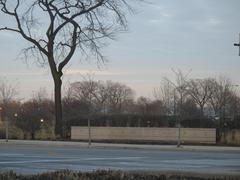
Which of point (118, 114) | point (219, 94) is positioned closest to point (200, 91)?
point (219, 94)

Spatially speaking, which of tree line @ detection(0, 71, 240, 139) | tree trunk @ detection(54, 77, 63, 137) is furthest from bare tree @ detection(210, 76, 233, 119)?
tree trunk @ detection(54, 77, 63, 137)

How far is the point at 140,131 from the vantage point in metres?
37.1

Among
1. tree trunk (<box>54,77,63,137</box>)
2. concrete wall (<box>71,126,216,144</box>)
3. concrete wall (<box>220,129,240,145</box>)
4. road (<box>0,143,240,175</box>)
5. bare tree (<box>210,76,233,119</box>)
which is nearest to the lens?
road (<box>0,143,240,175</box>)

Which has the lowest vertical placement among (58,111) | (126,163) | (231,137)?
(126,163)

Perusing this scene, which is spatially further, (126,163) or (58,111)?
(58,111)

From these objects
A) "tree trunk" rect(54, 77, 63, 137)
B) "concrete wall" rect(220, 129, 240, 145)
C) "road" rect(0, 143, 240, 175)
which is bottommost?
"road" rect(0, 143, 240, 175)

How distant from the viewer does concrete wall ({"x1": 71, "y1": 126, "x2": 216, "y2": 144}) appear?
35.1 metres

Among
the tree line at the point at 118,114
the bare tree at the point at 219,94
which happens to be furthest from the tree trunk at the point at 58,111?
the bare tree at the point at 219,94

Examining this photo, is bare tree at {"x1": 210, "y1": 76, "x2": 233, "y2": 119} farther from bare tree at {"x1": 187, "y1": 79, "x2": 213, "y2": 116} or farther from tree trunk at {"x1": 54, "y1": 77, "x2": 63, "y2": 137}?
tree trunk at {"x1": 54, "y1": 77, "x2": 63, "y2": 137}

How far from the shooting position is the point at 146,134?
1453 inches

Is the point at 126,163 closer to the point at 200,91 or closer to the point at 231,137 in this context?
the point at 231,137

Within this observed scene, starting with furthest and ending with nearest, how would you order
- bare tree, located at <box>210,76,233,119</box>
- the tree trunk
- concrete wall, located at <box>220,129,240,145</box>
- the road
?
bare tree, located at <box>210,76,233,119</box> < the tree trunk < concrete wall, located at <box>220,129,240,145</box> < the road

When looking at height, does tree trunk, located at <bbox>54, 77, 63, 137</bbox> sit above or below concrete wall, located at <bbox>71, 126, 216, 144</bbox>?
above

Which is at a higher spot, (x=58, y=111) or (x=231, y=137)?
(x=58, y=111)
